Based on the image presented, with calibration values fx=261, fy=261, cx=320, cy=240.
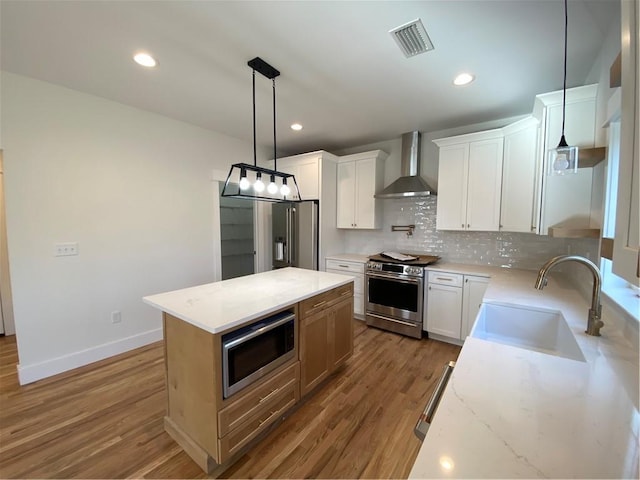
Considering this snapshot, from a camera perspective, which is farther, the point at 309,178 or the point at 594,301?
the point at 309,178

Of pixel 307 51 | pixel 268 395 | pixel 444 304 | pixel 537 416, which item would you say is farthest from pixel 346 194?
pixel 537 416

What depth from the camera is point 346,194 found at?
417 centimetres

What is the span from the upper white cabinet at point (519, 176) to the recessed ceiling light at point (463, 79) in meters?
0.84

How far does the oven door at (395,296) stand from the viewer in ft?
10.8

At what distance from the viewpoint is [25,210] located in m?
2.33

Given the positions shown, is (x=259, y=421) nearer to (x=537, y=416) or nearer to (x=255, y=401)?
(x=255, y=401)

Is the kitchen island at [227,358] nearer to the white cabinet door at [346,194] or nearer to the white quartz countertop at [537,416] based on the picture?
the white quartz countertop at [537,416]

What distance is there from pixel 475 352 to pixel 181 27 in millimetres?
2501

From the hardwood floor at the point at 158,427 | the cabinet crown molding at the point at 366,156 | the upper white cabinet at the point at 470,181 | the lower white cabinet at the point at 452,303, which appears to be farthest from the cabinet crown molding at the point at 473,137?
the hardwood floor at the point at 158,427

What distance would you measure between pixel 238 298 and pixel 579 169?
277 cm

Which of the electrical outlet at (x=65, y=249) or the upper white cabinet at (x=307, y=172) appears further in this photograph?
the upper white cabinet at (x=307, y=172)

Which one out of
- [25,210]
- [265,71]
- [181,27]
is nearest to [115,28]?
[181,27]

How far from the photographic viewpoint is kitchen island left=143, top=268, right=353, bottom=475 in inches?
58.6

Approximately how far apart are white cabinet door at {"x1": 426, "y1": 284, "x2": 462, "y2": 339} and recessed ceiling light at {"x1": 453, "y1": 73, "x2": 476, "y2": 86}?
6.99 ft
